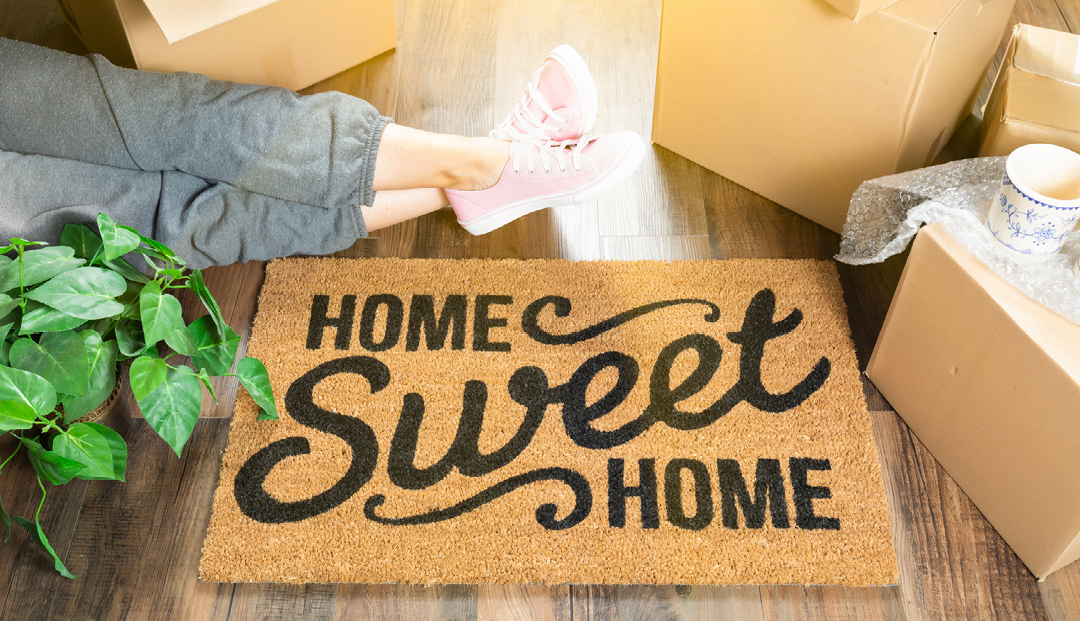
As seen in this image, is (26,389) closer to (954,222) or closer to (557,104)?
(557,104)

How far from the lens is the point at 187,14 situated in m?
0.99

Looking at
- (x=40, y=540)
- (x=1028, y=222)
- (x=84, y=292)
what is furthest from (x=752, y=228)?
(x=40, y=540)

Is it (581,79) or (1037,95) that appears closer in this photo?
(1037,95)

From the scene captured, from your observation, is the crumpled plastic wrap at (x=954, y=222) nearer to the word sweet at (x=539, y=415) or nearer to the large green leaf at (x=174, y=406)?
the word sweet at (x=539, y=415)

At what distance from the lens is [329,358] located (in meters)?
1.13

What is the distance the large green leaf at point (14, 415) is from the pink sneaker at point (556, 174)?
0.63 meters

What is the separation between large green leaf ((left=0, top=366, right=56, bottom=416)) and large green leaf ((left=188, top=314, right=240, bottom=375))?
18 cm

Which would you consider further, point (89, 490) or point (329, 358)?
point (329, 358)

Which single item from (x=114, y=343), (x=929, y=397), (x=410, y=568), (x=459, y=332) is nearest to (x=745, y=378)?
(x=929, y=397)

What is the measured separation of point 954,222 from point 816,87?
1.02 feet

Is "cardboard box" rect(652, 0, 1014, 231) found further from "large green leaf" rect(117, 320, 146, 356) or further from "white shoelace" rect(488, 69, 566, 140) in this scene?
"large green leaf" rect(117, 320, 146, 356)

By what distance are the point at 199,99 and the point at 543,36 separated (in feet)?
2.73

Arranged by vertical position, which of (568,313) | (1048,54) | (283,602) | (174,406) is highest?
(1048,54)

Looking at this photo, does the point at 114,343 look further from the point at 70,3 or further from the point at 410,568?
the point at 70,3
